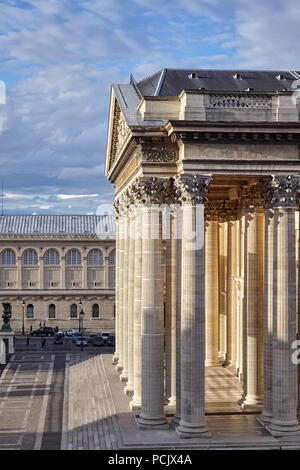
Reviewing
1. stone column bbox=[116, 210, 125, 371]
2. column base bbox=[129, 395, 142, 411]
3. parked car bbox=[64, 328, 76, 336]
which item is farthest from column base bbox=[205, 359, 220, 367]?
A: parked car bbox=[64, 328, 76, 336]

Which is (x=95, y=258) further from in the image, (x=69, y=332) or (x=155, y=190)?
(x=155, y=190)

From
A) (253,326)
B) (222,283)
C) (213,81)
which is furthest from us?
(222,283)

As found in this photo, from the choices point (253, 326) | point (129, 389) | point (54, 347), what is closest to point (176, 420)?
point (253, 326)

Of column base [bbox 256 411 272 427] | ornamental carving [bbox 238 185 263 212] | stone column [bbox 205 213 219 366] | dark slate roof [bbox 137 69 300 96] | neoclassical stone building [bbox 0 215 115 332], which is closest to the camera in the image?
column base [bbox 256 411 272 427]

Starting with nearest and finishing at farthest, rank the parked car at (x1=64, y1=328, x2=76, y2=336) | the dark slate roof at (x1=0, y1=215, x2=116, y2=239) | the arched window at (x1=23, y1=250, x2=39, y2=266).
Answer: the parked car at (x1=64, y1=328, x2=76, y2=336)
the arched window at (x1=23, y1=250, x2=39, y2=266)
the dark slate roof at (x1=0, y1=215, x2=116, y2=239)

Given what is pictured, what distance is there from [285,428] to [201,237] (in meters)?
12.0

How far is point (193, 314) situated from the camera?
4059cm

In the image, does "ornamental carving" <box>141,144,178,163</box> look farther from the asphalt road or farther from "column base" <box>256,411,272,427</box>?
the asphalt road

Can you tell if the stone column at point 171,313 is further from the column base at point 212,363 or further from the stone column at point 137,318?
the column base at point 212,363

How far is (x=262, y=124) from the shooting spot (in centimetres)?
4044

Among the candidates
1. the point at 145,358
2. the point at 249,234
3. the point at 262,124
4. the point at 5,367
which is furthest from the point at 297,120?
the point at 5,367

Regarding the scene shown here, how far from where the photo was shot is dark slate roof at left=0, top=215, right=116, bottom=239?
118188 mm

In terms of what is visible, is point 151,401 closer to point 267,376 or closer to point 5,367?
point 267,376

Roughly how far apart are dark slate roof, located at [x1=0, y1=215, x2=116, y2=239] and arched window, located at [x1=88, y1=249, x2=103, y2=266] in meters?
2.87
